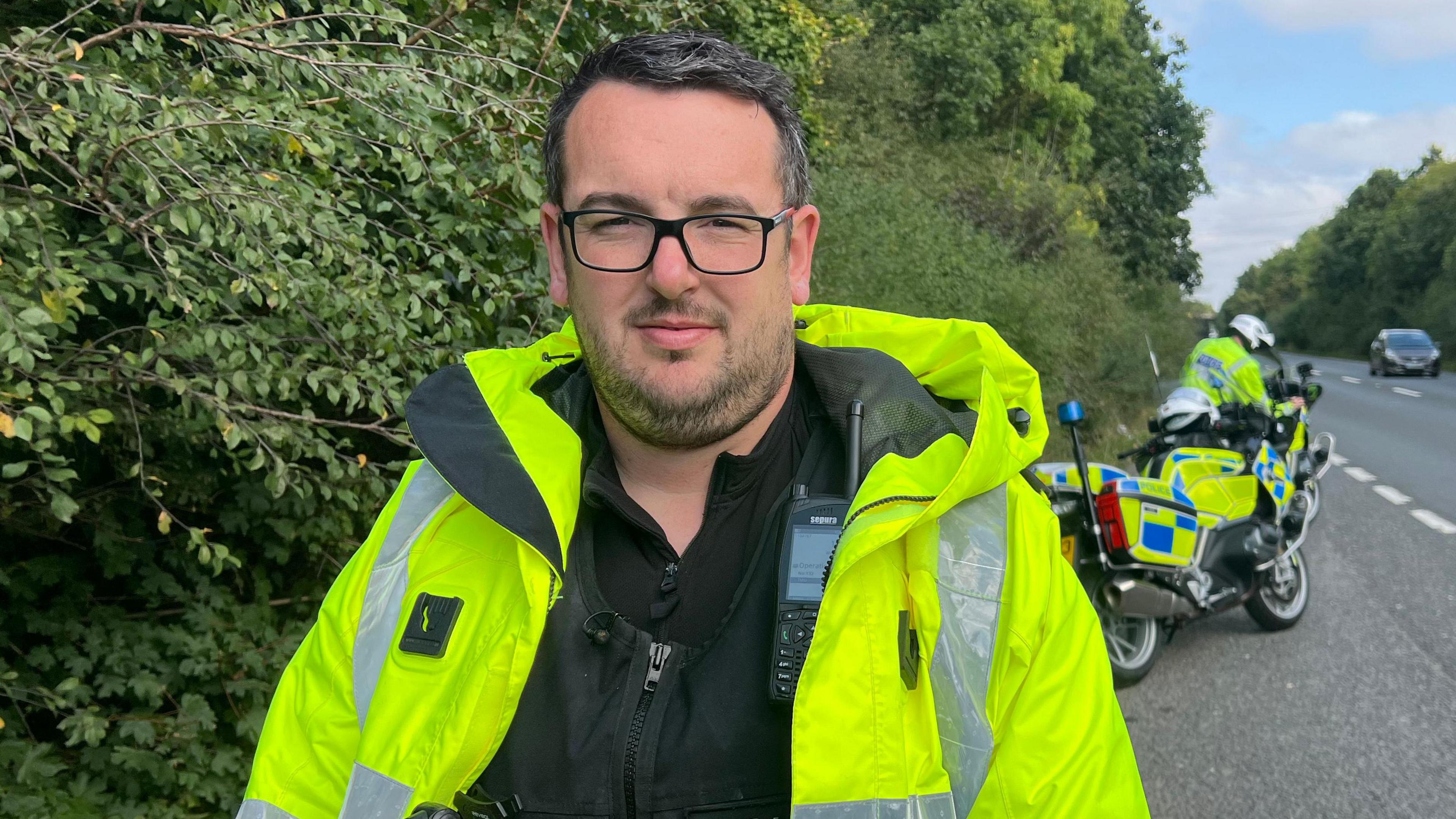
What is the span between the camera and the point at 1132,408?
1446 cm

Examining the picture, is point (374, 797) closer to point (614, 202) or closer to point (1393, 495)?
point (614, 202)

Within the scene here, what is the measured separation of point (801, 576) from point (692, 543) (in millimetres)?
281

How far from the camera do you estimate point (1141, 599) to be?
4949 mm

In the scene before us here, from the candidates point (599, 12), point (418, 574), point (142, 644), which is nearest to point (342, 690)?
point (418, 574)

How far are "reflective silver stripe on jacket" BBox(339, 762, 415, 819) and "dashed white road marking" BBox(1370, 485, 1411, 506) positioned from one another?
33.9 ft

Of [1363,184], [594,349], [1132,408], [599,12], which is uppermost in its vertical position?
[1363,184]

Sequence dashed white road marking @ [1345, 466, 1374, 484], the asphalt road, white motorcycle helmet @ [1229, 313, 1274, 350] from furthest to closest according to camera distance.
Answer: dashed white road marking @ [1345, 466, 1374, 484]
white motorcycle helmet @ [1229, 313, 1274, 350]
the asphalt road

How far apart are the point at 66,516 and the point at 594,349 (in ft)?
5.09

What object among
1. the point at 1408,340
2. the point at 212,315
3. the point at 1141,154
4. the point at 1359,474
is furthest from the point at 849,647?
the point at 1408,340

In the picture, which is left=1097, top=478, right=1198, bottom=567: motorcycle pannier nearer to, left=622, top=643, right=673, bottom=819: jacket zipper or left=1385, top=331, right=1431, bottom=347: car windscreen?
left=622, top=643, right=673, bottom=819: jacket zipper

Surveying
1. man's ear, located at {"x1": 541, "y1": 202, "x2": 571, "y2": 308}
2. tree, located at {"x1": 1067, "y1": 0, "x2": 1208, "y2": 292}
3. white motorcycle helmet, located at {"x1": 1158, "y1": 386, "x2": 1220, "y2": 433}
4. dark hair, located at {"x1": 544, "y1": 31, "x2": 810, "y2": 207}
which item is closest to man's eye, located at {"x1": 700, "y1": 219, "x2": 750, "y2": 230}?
dark hair, located at {"x1": 544, "y1": 31, "x2": 810, "y2": 207}

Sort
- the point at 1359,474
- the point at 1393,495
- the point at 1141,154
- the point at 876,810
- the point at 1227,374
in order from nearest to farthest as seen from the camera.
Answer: the point at 876,810 < the point at 1227,374 < the point at 1393,495 < the point at 1359,474 < the point at 1141,154

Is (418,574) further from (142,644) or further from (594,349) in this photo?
(142,644)

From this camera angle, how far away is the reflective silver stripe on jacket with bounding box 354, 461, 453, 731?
1.54 metres
